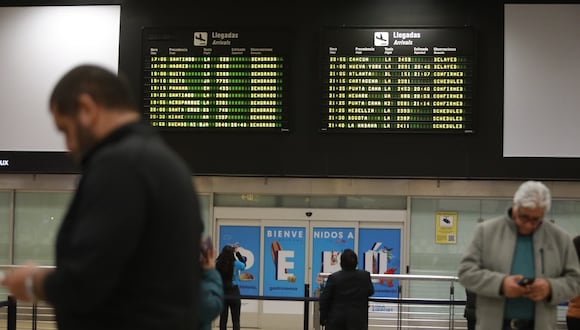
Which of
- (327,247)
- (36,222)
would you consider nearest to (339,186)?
(327,247)

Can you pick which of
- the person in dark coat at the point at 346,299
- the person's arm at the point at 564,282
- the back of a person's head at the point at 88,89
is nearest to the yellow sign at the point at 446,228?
the person in dark coat at the point at 346,299

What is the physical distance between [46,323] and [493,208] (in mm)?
6711

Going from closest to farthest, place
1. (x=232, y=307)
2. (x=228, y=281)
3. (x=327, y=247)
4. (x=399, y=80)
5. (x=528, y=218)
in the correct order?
(x=528, y=218), (x=228, y=281), (x=232, y=307), (x=399, y=80), (x=327, y=247)

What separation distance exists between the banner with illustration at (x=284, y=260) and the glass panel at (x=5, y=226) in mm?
4262

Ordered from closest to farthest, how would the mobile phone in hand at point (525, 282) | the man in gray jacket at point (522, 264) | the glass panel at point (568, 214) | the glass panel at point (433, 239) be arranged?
the mobile phone in hand at point (525, 282), the man in gray jacket at point (522, 264), the glass panel at point (568, 214), the glass panel at point (433, 239)

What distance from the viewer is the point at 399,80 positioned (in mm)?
10062

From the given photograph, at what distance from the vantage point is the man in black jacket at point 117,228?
6.49 ft

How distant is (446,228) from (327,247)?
1.90 meters

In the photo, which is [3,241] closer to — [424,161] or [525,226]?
[424,161]

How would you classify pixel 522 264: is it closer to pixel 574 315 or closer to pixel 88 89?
pixel 574 315

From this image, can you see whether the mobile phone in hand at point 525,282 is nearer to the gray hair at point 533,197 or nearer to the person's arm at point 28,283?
the gray hair at point 533,197

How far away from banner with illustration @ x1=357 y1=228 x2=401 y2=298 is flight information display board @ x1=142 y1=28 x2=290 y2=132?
9.02 feet

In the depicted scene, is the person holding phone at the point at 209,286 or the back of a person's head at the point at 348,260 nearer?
the person holding phone at the point at 209,286

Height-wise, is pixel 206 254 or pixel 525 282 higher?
pixel 206 254
